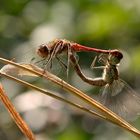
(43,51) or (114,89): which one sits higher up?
(43,51)

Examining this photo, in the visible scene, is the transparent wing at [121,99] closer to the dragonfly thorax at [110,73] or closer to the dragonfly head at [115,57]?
the dragonfly thorax at [110,73]

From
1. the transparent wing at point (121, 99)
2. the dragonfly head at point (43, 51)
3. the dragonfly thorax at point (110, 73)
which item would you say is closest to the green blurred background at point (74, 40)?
the transparent wing at point (121, 99)

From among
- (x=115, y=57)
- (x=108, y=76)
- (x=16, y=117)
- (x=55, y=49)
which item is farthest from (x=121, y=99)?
(x=16, y=117)

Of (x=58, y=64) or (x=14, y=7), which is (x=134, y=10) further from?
(x=58, y=64)

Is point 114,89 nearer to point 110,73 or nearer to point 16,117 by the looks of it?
point 110,73

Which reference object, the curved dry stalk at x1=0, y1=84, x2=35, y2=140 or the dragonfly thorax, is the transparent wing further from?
the curved dry stalk at x1=0, y1=84, x2=35, y2=140

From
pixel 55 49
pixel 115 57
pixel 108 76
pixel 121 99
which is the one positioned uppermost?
pixel 55 49

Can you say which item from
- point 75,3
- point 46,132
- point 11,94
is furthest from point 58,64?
point 75,3
